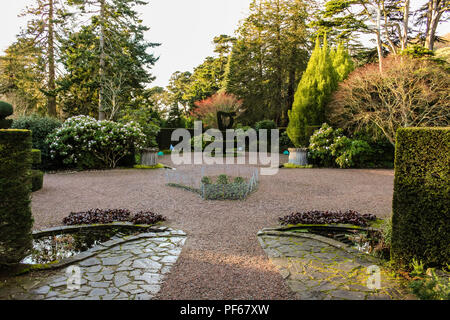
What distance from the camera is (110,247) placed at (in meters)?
3.62

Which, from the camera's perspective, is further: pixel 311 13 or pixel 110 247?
pixel 311 13

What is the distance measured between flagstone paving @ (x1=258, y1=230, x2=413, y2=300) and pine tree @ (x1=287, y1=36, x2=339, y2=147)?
10.0 m

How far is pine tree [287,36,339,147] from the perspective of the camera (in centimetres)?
1341

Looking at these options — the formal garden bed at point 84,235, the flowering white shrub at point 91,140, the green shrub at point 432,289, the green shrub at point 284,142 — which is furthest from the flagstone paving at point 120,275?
the green shrub at point 284,142

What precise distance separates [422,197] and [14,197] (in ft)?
12.8

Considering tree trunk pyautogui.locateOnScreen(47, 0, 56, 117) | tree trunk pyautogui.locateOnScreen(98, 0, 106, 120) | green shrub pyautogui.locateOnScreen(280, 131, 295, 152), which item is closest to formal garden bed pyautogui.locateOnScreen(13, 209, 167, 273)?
tree trunk pyautogui.locateOnScreen(98, 0, 106, 120)

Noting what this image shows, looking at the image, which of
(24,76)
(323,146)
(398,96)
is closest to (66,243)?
(323,146)

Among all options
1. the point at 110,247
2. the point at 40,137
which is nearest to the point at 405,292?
the point at 110,247

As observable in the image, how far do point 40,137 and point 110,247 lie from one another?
9040 millimetres

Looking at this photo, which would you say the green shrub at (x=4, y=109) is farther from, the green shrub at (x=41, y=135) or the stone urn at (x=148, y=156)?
the stone urn at (x=148, y=156)

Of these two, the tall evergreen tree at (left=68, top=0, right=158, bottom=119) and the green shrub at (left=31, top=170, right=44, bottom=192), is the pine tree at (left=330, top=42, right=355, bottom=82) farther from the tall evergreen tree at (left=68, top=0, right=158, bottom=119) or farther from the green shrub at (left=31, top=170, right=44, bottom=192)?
the green shrub at (left=31, top=170, right=44, bottom=192)

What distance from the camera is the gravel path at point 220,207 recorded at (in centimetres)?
276

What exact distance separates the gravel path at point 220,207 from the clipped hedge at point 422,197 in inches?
52.2
